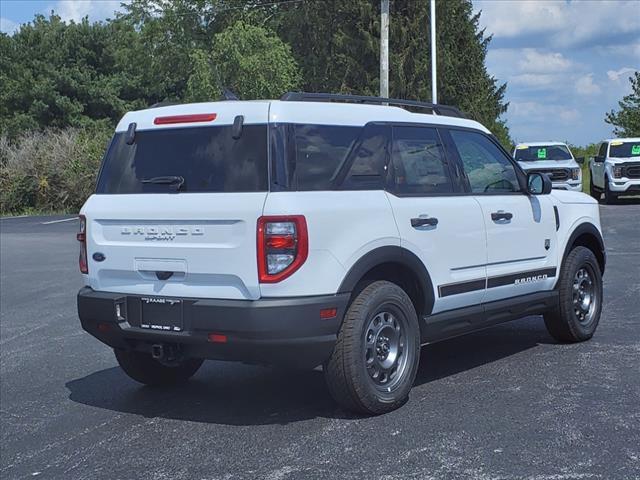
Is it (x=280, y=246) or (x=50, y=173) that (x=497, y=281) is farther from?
(x=50, y=173)

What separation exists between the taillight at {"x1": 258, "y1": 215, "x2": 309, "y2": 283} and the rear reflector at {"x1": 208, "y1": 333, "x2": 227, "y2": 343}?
435 mm

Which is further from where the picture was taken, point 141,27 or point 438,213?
point 141,27

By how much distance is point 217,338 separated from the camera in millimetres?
5281

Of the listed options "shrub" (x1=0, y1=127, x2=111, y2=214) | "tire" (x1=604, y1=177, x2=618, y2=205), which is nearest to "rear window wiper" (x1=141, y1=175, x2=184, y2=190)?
"tire" (x1=604, y1=177, x2=618, y2=205)

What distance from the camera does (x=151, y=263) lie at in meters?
5.60

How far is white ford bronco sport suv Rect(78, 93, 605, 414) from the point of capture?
5.19 meters

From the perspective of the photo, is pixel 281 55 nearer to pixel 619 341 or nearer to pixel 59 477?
pixel 619 341

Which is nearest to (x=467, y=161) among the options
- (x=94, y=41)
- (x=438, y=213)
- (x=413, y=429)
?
(x=438, y=213)

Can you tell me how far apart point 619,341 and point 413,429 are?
3.12m

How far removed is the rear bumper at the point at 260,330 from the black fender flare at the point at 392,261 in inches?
4.1

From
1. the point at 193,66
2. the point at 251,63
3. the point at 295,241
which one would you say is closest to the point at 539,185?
the point at 295,241

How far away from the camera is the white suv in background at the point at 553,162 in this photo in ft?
75.7

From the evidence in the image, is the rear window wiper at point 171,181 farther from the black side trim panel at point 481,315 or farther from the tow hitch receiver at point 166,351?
the black side trim panel at point 481,315

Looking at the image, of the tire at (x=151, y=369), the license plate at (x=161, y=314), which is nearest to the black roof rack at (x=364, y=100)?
the license plate at (x=161, y=314)
